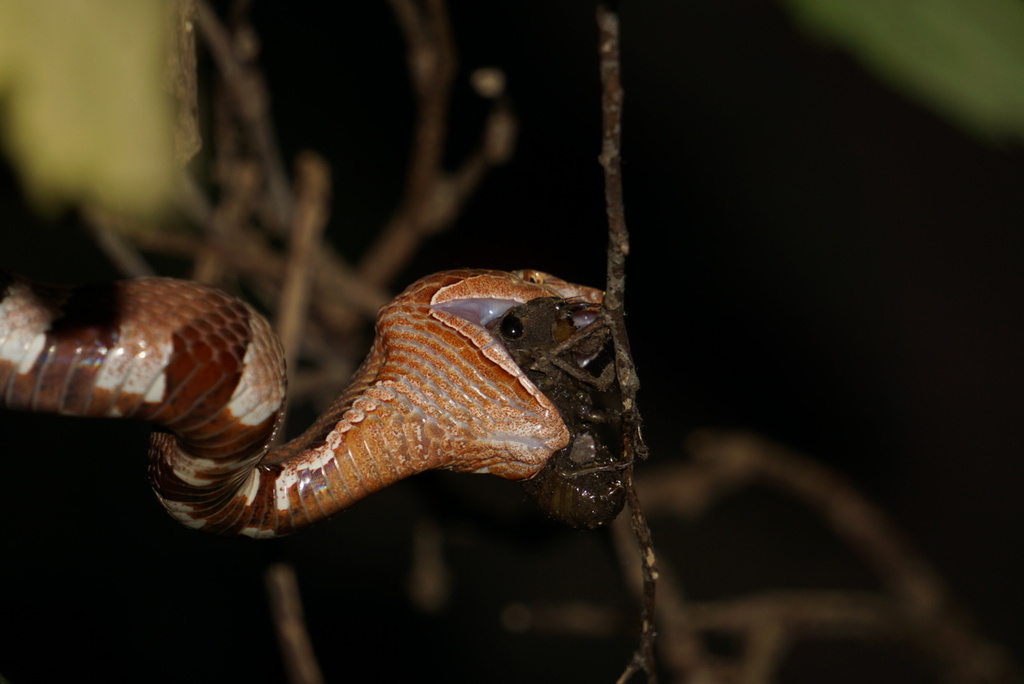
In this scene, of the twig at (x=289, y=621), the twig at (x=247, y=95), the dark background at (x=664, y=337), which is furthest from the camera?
the dark background at (x=664, y=337)

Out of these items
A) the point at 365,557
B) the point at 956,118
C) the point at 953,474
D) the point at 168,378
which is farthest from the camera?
the point at 953,474

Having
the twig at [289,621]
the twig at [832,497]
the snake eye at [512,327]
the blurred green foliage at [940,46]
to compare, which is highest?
the blurred green foliage at [940,46]

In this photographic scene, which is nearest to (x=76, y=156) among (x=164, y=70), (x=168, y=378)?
(x=164, y=70)

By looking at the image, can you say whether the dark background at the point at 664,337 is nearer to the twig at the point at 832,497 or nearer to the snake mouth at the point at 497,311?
the twig at the point at 832,497

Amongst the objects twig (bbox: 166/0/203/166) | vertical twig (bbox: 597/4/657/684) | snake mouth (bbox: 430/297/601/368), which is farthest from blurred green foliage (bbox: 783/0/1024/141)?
snake mouth (bbox: 430/297/601/368)

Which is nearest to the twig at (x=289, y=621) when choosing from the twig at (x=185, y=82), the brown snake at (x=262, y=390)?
the brown snake at (x=262, y=390)

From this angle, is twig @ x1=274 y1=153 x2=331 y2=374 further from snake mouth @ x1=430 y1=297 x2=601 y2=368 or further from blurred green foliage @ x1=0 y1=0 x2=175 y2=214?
blurred green foliage @ x1=0 y1=0 x2=175 y2=214

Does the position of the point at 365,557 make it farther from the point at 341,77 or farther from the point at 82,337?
the point at 82,337

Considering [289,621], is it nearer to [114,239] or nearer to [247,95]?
[114,239]
